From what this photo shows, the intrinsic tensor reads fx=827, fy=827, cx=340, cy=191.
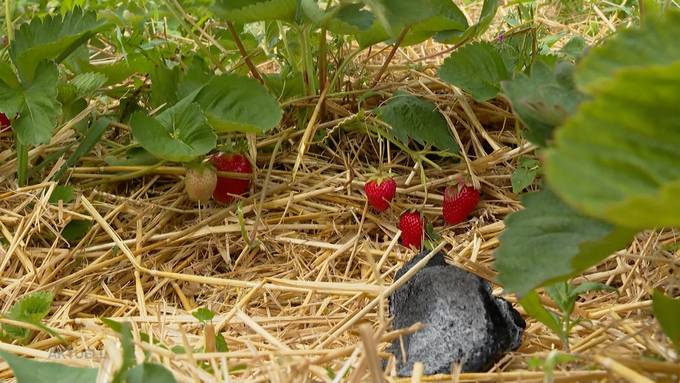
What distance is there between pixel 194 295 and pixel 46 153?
1.81 ft

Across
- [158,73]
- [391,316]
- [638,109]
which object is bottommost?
[391,316]

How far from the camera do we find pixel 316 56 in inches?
70.6

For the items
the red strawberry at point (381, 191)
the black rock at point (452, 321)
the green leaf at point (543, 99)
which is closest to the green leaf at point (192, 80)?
the red strawberry at point (381, 191)

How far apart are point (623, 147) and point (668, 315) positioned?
329mm

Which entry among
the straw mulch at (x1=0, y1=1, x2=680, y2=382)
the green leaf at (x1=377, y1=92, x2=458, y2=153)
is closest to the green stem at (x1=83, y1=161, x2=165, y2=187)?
the straw mulch at (x1=0, y1=1, x2=680, y2=382)

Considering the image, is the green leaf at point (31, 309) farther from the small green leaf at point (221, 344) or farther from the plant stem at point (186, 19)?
the plant stem at point (186, 19)

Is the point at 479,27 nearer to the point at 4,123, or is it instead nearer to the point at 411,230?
the point at 411,230

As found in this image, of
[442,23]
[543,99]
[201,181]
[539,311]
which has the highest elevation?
[543,99]

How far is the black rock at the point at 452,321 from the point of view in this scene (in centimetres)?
98

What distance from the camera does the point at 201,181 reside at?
1.46m

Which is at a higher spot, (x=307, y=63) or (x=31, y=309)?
(x=307, y=63)

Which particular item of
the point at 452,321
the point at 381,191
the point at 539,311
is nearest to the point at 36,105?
the point at 381,191

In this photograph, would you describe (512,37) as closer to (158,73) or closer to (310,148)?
(310,148)

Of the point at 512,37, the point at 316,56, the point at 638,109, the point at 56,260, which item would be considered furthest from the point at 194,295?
the point at 638,109
